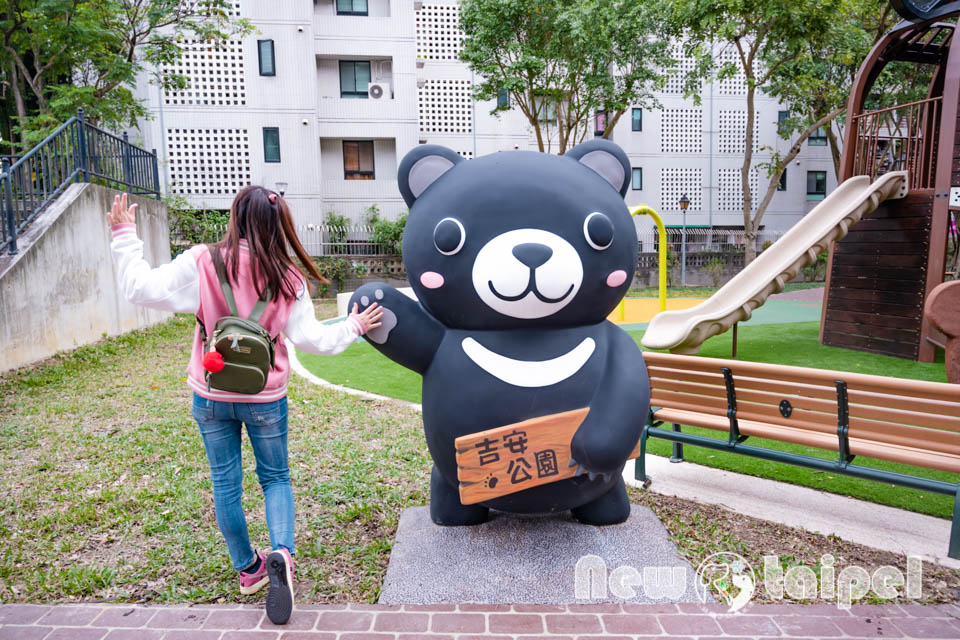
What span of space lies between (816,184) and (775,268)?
22.9 metres

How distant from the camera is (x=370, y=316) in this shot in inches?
135

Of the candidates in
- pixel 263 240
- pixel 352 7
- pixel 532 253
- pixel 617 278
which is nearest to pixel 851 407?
pixel 617 278

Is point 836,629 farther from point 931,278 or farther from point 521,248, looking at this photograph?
point 931,278

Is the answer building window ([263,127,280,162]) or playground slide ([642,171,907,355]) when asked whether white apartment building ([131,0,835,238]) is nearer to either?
building window ([263,127,280,162])

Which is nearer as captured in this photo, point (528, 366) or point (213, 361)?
point (213, 361)

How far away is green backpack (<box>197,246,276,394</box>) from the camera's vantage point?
2756 millimetres

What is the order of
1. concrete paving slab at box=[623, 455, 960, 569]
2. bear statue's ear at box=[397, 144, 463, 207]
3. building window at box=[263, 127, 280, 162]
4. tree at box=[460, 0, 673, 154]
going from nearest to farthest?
bear statue's ear at box=[397, 144, 463, 207], concrete paving slab at box=[623, 455, 960, 569], tree at box=[460, 0, 673, 154], building window at box=[263, 127, 280, 162]

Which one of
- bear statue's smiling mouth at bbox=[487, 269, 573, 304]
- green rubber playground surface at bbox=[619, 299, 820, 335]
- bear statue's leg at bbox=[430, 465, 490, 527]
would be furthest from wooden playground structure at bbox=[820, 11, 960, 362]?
bear statue's leg at bbox=[430, 465, 490, 527]

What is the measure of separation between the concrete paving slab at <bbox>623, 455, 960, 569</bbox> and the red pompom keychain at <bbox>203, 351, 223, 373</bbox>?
10.5 feet

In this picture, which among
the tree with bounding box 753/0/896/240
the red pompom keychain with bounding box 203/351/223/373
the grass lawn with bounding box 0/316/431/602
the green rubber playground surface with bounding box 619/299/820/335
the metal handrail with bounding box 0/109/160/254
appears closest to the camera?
the red pompom keychain with bounding box 203/351/223/373

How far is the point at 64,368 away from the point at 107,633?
697cm

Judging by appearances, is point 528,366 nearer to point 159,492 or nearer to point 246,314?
point 246,314

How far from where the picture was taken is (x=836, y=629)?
9.61ft

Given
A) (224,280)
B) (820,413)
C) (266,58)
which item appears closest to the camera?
(224,280)
